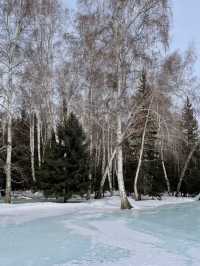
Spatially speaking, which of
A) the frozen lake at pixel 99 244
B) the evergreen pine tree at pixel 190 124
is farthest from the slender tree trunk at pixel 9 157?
the evergreen pine tree at pixel 190 124

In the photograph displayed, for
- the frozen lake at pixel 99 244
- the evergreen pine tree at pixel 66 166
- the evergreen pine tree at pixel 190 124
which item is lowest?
the frozen lake at pixel 99 244

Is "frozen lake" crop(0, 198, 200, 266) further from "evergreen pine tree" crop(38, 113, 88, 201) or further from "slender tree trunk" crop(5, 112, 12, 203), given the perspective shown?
"evergreen pine tree" crop(38, 113, 88, 201)

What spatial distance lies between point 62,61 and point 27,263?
17824 millimetres

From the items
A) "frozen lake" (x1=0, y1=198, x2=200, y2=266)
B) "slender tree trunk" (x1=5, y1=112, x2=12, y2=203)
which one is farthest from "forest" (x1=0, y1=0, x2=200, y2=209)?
"frozen lake" (x1=0, y1=198, x2=200, y2=266)

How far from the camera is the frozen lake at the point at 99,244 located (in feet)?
16.8

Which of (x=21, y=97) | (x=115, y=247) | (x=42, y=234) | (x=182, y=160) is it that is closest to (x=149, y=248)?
(x=115, y=247)

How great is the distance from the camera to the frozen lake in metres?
5.11

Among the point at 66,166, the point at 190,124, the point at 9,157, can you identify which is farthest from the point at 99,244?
the point at 190,124

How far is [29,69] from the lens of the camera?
1747 centimetres

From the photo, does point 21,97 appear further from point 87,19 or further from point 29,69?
point 87,19

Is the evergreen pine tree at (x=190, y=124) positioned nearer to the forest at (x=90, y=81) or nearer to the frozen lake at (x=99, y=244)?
the forest at (x=90, y=81)

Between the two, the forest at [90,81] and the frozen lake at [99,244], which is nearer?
the frozen lake at [99,244]

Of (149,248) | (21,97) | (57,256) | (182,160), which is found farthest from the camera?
(182,160)

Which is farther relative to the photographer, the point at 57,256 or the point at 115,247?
Result: the point at 115,247
